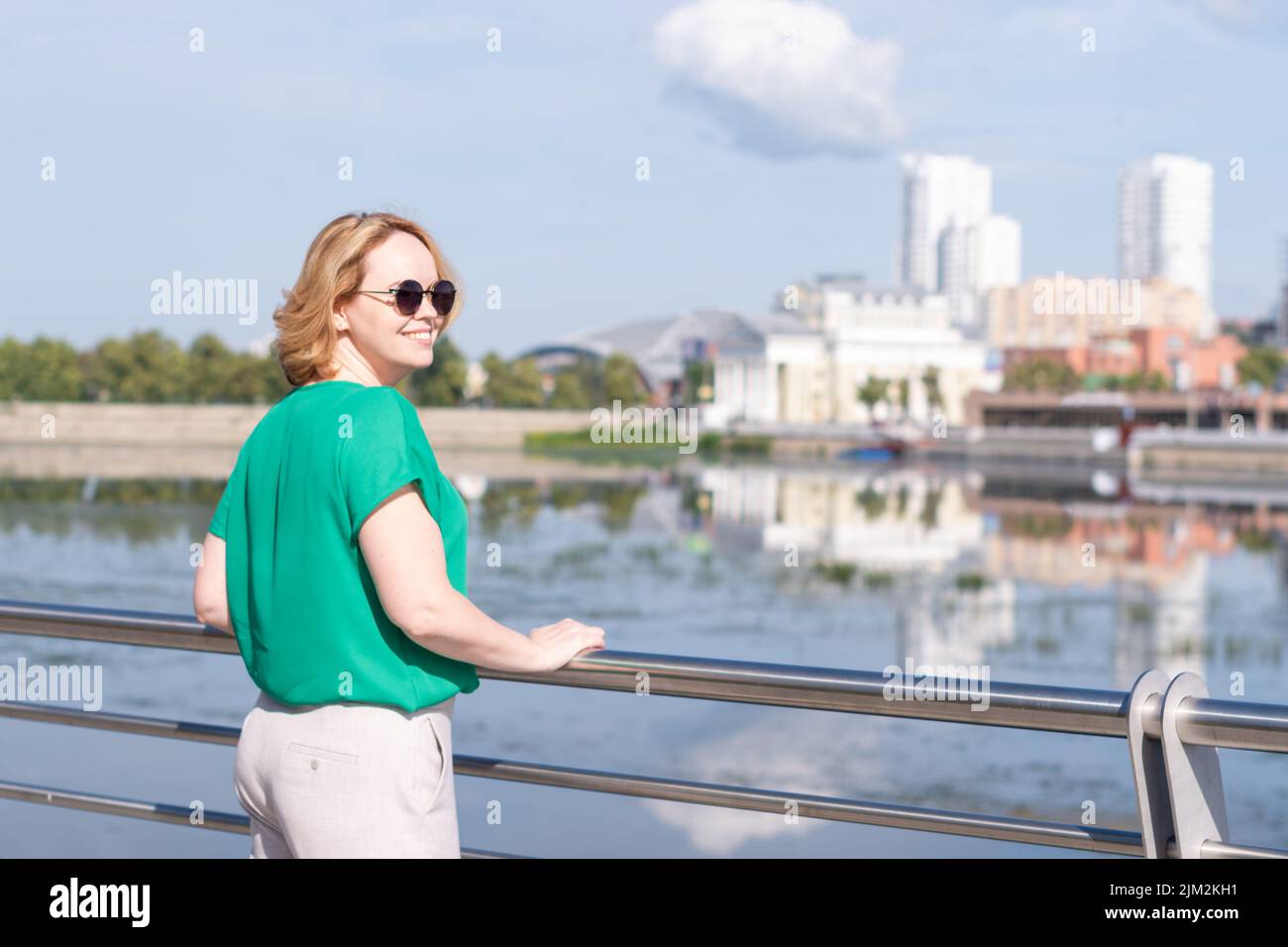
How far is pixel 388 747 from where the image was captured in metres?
1.93

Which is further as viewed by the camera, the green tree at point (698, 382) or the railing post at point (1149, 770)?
the green tree at point (698, 382)

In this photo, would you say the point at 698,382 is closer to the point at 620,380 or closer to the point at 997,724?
the point at 620,380

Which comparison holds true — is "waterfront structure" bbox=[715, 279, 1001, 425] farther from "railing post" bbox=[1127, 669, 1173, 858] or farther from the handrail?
"railing post" bbox=[1127, 669, 1173, 858]

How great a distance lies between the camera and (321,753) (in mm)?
1935

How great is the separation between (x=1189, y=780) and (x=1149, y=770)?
5 centimetres

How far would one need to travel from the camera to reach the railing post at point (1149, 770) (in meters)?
2.10

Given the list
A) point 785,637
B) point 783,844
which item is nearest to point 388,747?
point 783,844

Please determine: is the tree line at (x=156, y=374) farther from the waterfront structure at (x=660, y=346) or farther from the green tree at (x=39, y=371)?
the waterfront structure at (x=660, y=346)

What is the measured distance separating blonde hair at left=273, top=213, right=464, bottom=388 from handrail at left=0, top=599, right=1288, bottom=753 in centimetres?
51

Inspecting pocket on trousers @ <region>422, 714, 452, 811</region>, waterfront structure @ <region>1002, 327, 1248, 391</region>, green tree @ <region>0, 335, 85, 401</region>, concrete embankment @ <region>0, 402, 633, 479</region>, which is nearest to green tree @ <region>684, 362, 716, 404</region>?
concrete embankment @ <region>0, 402, 633, 479</region>

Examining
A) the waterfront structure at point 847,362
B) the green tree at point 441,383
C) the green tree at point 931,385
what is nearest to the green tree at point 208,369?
the green tree at point 441,383

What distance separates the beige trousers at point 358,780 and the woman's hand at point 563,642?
0.88 ft

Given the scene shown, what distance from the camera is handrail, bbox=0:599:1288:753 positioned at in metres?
2.05

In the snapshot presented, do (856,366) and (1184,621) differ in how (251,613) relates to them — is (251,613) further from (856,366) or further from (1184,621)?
(856,366)
